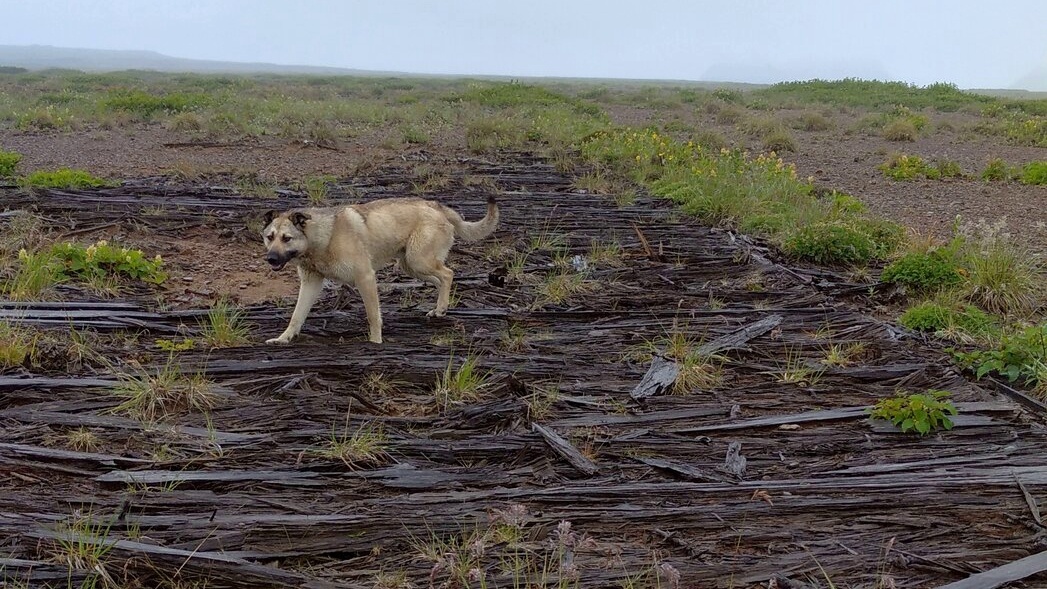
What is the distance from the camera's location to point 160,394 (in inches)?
184

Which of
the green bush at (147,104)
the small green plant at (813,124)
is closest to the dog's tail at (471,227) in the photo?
the green bush at (147,104)

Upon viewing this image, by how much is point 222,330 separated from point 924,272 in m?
6.25

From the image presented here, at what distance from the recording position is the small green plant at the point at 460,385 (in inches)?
195

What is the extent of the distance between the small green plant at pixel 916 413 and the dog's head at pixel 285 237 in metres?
4.22

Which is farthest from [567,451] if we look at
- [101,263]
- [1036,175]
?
[1036,175]

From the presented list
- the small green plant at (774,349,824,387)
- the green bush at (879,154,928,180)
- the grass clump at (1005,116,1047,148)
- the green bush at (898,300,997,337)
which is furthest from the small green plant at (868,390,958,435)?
the grass clump at (1005,116,1047,148)

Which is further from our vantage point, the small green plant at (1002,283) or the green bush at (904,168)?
the green bush at (904,168)

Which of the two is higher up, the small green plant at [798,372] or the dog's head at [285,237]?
the dog's head at [285,237]

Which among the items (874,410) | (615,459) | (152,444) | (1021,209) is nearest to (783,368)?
(874,410)

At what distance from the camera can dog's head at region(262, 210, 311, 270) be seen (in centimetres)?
588

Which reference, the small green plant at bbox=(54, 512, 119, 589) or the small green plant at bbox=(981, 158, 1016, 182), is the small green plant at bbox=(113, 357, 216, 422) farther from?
the small green plant at bbox=(981, 158, 1016, 182)

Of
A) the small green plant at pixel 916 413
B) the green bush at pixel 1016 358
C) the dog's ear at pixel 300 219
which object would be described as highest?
the dog's ear at pixel 300 219

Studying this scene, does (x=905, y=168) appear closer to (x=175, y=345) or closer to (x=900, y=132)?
(x=900, y=132)

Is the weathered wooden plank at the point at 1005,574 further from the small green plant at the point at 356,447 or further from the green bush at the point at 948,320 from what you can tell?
the green bush at the point at 948,320
